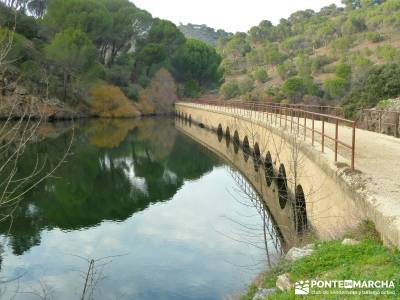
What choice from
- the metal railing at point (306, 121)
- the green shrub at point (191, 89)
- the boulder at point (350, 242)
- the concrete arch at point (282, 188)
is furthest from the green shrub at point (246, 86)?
the boulder at point (350, 242)

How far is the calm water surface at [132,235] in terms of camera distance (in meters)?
11.2

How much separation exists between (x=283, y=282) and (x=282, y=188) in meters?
12.9

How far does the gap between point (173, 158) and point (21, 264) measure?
19929 mm

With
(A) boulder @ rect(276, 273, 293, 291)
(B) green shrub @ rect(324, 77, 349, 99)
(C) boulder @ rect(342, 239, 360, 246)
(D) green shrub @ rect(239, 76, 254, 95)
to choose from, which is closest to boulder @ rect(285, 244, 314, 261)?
(C) boulder @ rect(342, 239, 360, 246)

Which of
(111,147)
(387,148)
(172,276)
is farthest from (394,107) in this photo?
(111,147)

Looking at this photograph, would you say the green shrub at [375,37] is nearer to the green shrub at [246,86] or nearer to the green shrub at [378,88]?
the green shrub at [246,86]

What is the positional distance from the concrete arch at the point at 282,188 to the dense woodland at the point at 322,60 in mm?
8870

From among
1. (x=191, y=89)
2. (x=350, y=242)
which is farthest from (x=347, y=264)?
(x=191, y=89)

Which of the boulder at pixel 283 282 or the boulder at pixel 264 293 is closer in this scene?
the boulder at pixel 283 282

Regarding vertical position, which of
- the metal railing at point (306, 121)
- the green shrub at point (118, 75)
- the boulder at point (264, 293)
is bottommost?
the boulder at point (264, 293)

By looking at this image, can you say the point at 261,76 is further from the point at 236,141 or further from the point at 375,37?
the point at 236,141

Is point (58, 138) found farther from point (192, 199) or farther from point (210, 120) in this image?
point (192, 199)

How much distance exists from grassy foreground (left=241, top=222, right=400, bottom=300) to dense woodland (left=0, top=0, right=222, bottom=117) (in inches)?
1580

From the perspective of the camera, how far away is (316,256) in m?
7.24
